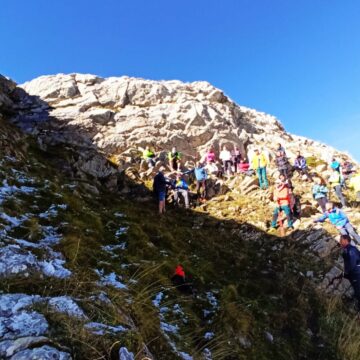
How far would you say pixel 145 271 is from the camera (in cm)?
900

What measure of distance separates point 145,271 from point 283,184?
33.5ft

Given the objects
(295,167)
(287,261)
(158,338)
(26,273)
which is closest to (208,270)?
(287,261)

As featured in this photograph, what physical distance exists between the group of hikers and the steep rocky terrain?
750 mm

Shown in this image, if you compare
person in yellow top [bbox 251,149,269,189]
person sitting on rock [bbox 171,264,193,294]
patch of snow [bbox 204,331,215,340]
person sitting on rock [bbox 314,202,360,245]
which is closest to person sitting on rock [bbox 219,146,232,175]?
person in yellow top [bbox 251,149,269,189]

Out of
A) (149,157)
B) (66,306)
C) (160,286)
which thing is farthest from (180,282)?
(149,157)

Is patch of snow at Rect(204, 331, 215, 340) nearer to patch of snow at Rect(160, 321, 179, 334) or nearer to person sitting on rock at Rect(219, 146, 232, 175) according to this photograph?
patch of snow at Rect(160, 321, 179, 334)

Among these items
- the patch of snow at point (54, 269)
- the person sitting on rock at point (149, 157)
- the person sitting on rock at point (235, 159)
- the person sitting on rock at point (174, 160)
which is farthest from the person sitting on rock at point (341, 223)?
the person sitting on rock at point (235, 159)

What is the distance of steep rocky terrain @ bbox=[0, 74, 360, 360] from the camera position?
17.2 ft

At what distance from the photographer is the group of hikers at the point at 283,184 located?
14.2 m

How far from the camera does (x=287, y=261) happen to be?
13.8 meters

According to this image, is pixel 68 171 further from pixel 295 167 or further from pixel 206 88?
pixel 206 88

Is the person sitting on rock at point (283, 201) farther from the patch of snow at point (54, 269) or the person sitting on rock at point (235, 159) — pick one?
the patch of snow at point (54, 269)

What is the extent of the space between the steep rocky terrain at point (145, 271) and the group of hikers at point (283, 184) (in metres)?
0.75

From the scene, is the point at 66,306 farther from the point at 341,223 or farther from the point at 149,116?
the point at 149,116
